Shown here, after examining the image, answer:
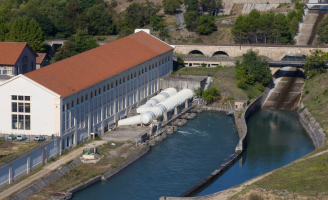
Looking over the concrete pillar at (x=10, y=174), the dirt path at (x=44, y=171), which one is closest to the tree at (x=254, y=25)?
the dirt path at (x=44, y=171)

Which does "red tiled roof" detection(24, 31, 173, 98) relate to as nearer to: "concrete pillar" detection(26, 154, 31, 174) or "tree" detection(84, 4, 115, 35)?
"concrete pillar" detection(26, 154, 31, 174)

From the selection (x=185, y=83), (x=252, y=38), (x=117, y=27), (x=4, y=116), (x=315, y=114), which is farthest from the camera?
(x=117, y=27)

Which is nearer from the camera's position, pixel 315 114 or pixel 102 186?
pixel 102 186

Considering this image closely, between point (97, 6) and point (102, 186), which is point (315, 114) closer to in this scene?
point (102, 186)

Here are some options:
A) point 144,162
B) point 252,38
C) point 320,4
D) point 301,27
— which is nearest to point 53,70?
point 144,162

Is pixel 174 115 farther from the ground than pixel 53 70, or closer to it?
closer to it

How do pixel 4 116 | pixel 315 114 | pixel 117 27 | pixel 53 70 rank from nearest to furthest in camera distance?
1. pixel 4 116
2. pixel 53 70
3. pixel 315 114
4. pixel 117 27
